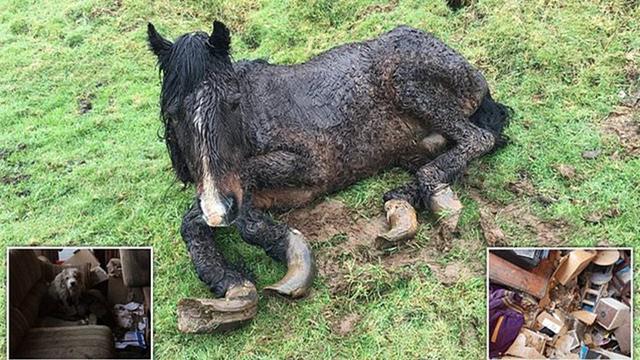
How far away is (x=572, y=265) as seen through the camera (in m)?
3.02

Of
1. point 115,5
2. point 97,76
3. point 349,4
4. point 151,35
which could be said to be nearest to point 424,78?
point 151,35

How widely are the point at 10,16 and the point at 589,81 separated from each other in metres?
5.17

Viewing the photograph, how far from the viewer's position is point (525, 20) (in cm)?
521

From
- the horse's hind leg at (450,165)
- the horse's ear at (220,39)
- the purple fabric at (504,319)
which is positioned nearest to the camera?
the purple fabric at (504,319)

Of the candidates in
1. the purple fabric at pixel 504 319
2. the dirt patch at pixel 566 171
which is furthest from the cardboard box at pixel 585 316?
the dirt patch at pixel 566 171

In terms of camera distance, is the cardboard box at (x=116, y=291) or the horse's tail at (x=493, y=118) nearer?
the cardboard box at (x=116, y=291)

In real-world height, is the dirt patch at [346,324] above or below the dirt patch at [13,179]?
above

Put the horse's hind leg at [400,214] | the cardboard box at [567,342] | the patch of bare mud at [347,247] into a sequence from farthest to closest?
1. the horse's hind leg at [400,214]
2. the patch of bare mud at [347,247]
3. the cardboard box at [567,342]

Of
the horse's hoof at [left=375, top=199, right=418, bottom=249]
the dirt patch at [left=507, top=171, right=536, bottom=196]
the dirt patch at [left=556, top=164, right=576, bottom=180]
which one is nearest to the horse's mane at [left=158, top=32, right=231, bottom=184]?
the horse's hoof at [left=375, top=199, right=418, bottom=249]

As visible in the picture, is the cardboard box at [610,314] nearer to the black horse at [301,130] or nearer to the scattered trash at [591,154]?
the black horse at [301,130]

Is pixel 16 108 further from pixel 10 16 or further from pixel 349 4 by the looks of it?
pixel 349 4

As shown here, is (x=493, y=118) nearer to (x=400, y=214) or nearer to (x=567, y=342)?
(x=400, y=214)

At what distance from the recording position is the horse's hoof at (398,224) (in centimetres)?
355

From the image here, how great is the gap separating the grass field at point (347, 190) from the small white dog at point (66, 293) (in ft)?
1.37
